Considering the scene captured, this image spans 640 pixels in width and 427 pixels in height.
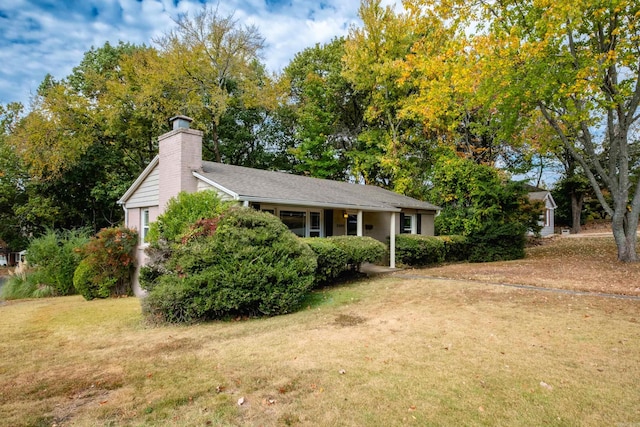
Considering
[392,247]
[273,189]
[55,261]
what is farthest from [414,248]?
[55,261]

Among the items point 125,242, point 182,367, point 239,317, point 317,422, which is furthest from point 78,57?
point 317,422

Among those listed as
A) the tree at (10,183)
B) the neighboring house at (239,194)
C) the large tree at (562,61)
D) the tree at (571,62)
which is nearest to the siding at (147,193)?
the neighboring house at (239,194)

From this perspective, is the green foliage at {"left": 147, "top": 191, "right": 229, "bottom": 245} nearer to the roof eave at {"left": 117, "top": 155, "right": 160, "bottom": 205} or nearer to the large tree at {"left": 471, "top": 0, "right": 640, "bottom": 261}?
the roof eave at {"left": 117, "top": 155, "right": 160, "bottom": 205}

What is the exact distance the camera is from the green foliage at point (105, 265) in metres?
11.4

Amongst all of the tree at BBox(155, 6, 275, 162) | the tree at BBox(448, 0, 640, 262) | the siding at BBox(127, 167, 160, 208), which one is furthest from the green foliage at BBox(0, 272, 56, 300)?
the tree at BBox(448, 0, 640, 262)

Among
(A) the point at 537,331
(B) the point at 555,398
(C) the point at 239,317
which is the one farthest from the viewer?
(C) the point at 239,317

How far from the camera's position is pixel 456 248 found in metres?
16.6

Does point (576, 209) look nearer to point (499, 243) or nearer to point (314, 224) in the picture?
point (499, 243)

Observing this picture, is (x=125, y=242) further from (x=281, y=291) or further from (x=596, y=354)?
(x=596, y=354)

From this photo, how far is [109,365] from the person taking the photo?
4.60 meters

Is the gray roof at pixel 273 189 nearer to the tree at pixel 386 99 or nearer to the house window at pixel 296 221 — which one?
the house window at pixel 296 221

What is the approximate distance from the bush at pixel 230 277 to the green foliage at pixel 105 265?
526 cm

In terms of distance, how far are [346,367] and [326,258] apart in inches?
224

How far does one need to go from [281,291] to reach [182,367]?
10.1 ft
